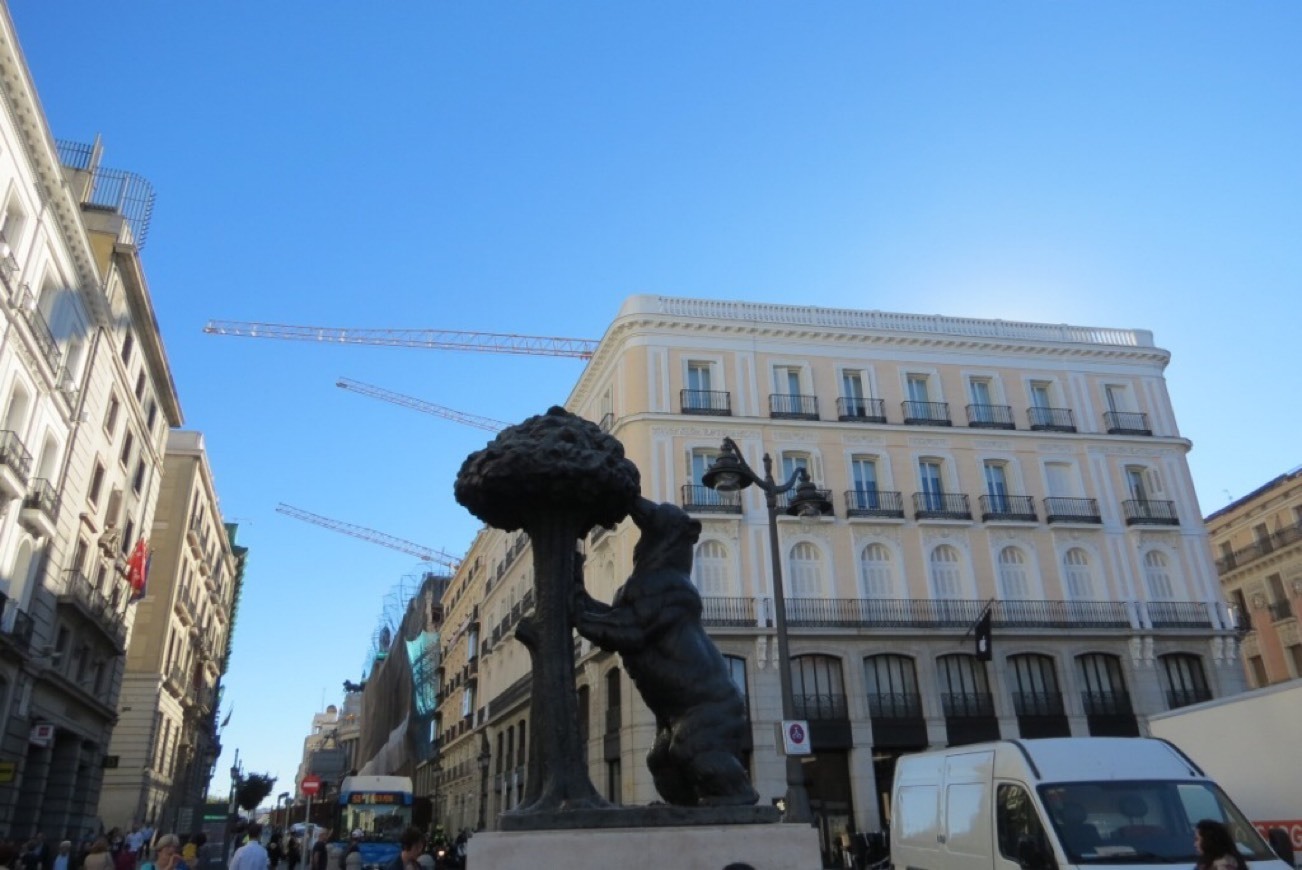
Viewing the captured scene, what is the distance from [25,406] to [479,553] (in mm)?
32150

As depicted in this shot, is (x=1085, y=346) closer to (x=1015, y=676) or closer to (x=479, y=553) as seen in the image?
(x=1015, y=676)

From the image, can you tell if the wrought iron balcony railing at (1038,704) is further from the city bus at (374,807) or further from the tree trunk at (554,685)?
the tree trunk at (554,685)

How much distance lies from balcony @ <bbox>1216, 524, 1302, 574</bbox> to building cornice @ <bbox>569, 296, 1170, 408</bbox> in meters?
11.5

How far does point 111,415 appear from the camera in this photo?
86.7 ft

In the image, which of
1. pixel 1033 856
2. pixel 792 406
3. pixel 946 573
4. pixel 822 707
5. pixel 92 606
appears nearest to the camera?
pixel 1033 856

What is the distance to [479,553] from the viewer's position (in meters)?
51.0

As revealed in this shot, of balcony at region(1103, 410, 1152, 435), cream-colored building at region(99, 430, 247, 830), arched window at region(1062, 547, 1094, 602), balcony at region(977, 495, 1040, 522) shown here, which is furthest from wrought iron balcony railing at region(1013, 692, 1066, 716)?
cream-colored building at region(99, 430, 247, 830)

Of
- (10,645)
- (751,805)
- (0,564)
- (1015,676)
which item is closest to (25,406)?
(0,564)

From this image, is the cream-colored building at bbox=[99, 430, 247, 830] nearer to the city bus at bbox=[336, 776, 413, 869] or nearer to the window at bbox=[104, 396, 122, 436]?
the city bus at bbox=[336, 776, 413, 869]

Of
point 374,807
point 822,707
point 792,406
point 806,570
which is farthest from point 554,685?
point 792,406

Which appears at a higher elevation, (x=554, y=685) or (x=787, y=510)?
(x=787, y=510)

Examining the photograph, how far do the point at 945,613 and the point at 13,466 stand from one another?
24598 millimetres

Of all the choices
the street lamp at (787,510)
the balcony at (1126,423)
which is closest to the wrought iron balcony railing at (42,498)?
the street lamp at (787,510)

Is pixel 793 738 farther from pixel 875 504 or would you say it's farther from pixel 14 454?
pixel 875 504
